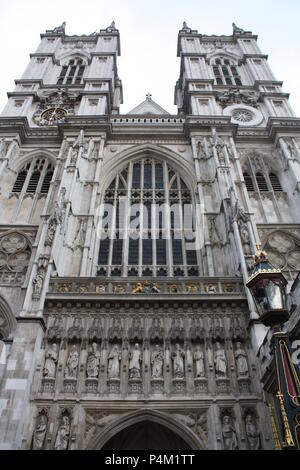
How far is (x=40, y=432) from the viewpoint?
427 inches

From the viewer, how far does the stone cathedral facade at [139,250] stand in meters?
11.4

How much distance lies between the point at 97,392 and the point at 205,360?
138 inches

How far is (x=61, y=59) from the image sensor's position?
3250 cm

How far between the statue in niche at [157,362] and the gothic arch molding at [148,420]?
1.11 metres

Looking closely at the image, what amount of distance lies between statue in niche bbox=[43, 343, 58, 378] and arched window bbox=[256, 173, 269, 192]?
14.1m

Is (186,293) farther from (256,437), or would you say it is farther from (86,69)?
(86,69)

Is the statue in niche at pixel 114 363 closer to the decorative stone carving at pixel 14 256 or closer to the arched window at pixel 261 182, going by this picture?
the decorative stone carving at pixel 14 256

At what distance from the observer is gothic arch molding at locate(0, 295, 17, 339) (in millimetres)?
14984

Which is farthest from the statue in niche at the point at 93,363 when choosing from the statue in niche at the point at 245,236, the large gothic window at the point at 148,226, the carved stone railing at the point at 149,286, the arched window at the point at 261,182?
the arched window at the point at 261,182

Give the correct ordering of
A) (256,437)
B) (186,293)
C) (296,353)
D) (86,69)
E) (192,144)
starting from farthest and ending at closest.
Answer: (86,69)
(192,144)
(186,293)
(256,437)
(296,353)

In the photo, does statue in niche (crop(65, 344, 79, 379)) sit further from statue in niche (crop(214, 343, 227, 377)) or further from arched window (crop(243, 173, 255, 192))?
arched window (crop(243, 173, 255, 192))

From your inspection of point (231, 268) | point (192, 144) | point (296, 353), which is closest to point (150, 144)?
point (192, 144)

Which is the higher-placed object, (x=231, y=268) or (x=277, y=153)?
(x=277, y=153)

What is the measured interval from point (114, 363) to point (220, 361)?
11.0ft
